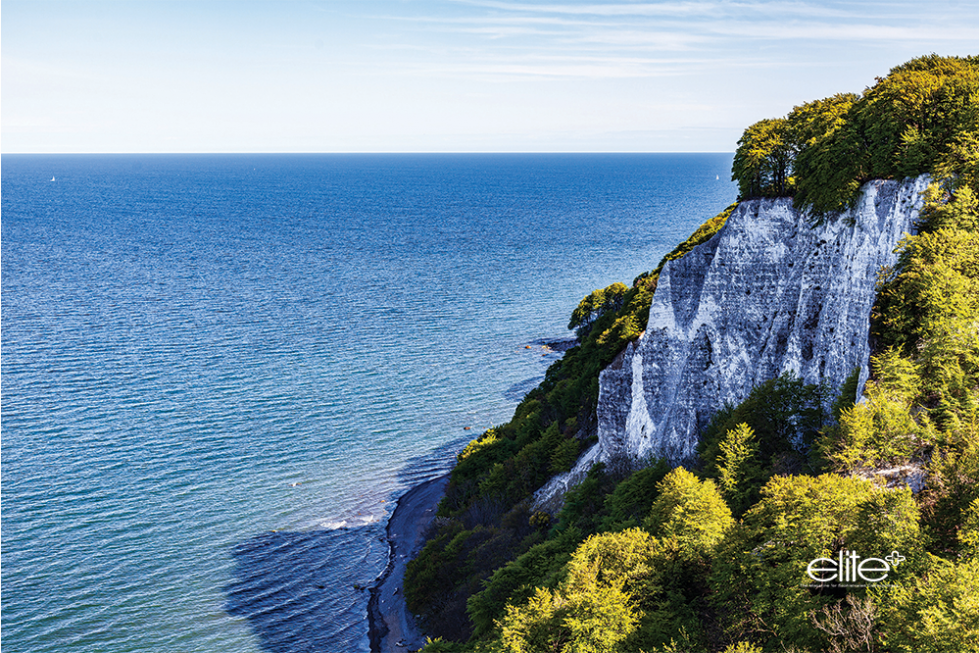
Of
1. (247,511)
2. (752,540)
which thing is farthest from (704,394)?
(247,511)

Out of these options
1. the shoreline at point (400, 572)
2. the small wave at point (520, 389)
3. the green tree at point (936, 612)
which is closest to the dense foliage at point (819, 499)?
the green tree at point (936, 612)

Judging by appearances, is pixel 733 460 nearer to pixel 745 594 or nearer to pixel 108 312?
pixel 745 594

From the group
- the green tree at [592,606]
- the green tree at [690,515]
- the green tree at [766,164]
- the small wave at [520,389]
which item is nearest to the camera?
the green tree at [592,606]

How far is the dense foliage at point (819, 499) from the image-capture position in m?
19.6

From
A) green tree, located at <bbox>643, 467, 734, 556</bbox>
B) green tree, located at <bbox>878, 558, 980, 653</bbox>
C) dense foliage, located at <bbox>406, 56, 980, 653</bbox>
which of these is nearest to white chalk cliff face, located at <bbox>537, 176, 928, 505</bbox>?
dense foliage, located at <bbox>406, 56, 980, 653</bbox>

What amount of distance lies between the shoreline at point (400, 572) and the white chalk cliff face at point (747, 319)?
1206 cm

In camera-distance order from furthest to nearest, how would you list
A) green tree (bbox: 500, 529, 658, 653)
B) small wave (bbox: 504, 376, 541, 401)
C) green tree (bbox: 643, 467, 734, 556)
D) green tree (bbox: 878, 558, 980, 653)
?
small wave (bbox: 504, 376, 541, 401)
green tree (bbox: 643, 467, 734, 556)
green tree (bbox: 500, 529, 658, 653)
green tree (bbox: 878, 558, 980, 653)

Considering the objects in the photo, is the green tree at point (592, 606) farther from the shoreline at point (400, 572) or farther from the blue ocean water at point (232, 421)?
the blue ocean water at point (232, 421)

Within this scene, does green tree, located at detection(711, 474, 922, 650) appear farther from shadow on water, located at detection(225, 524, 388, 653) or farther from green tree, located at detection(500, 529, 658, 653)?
shadow on water, located at detection(225, 524, 388, 653)

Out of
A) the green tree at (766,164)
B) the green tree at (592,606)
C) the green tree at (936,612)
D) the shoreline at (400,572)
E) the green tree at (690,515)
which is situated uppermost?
the green tree at (766,164)

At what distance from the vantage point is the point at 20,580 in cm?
4347

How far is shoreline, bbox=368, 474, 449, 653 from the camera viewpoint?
42.2m

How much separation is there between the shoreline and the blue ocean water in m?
0.99

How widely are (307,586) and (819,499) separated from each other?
3651cm
